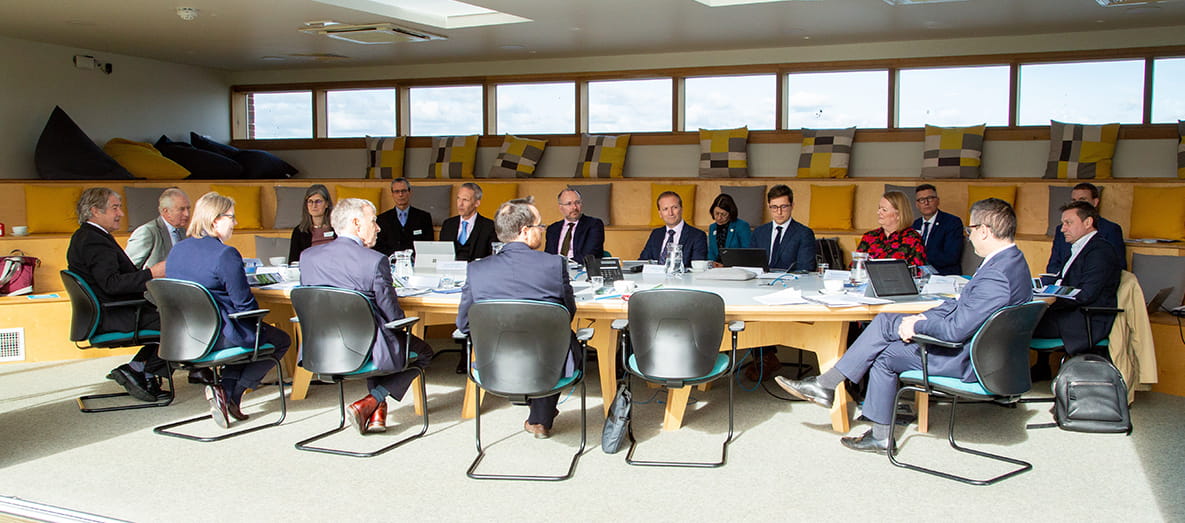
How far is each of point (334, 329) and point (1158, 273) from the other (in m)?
5.56

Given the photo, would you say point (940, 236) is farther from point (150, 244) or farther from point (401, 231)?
point (150, 244)

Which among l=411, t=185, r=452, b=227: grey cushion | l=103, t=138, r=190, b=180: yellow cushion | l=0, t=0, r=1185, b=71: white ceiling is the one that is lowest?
l=411, t=185, r=452, b=227: grey cushion

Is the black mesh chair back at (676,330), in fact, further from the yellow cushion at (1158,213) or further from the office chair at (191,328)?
the yellow cushion at (1158,213)

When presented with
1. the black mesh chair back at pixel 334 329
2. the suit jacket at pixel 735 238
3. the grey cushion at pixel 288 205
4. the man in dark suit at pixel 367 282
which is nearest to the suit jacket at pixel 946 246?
the suit jacket at pixel 735 238

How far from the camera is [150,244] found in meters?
5.72

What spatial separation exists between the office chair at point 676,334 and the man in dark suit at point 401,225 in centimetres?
362

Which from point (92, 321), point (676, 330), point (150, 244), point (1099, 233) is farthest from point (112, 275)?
point (1099, 233)

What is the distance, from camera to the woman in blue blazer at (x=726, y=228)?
21.5 feet

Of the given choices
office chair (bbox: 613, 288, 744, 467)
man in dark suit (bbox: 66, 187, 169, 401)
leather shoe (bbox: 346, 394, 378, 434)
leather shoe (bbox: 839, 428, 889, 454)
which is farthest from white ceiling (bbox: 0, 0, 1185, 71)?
leather shoe (bbox: 839, 428, 889, 454)

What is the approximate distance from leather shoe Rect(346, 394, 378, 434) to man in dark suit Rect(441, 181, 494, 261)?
2263 millimetres

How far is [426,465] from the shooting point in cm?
401

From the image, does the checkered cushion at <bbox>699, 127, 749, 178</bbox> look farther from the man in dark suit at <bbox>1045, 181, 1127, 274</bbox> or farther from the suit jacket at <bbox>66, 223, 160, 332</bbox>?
the suit jacket at <bbox>66, 223, 160, 332</bbox>

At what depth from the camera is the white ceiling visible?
7.26 meters

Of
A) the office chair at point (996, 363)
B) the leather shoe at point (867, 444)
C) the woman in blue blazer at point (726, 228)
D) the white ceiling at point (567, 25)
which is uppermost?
the white ceiling at point (567, 25)
